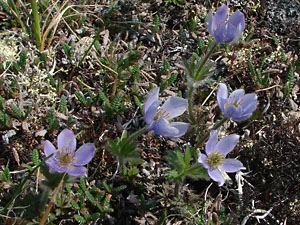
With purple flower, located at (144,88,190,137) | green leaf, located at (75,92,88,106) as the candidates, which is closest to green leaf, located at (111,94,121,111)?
green leaf, located at (75,92,88,106)

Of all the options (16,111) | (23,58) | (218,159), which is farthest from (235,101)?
(23,58)

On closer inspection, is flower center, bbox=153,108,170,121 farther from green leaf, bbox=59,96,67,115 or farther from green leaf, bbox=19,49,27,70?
green leaf, bbox=19,49,27,70

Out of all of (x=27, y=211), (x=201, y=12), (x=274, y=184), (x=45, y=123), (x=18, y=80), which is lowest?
(x=274, y=184)

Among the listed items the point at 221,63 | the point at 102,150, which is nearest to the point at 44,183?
the point at 102,150

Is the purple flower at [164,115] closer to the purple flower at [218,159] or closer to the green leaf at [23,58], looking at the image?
the purple flower at [218,159]

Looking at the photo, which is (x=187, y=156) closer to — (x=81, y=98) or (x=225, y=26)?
(x=225, y=26)

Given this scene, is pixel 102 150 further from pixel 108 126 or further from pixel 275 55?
pixel 275 55
